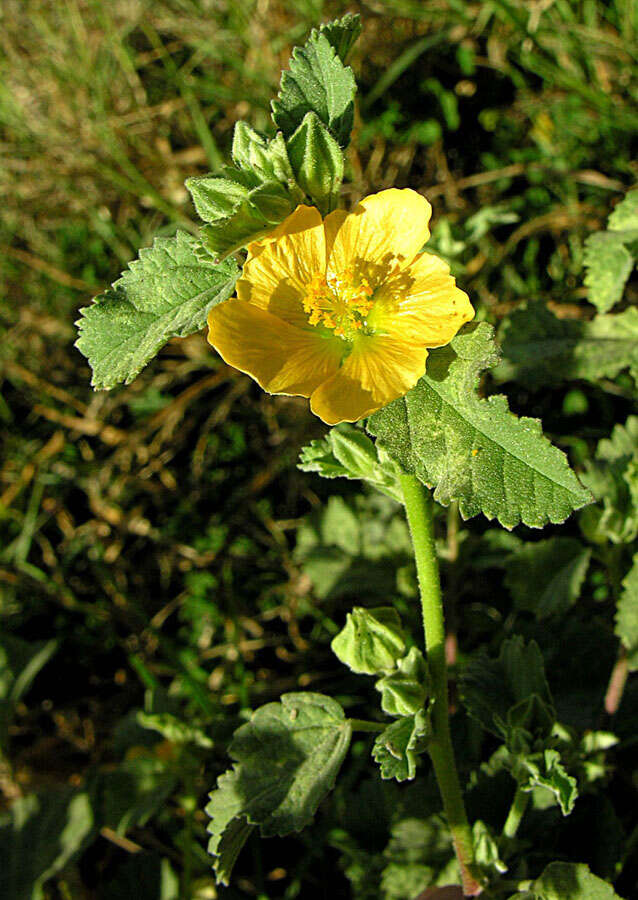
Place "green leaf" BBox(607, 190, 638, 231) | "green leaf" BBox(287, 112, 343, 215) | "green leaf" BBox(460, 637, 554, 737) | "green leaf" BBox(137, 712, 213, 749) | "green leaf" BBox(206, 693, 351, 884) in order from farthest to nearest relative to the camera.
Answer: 1. "green leaf" BBox(137, 712, 213, 749)
2. "green leaf" BBox(607, 190, 638, 231)
3. "green leaf" BBox(460, 637, 554, 737)
4. "green leaf" BBox(206, 693, 351, 884)
5. "green leaf" BBox(287, 112, 343, 215)

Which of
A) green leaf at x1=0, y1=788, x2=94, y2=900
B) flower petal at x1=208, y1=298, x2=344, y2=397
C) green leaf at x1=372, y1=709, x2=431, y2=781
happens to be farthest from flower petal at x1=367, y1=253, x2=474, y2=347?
green leaf at x1=0, y1=788, x2=94, y2=900

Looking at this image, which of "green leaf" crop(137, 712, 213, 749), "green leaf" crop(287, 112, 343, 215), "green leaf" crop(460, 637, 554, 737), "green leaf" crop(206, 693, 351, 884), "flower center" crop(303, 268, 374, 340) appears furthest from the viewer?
"green leaf" crop(137, 712, 213, 749)

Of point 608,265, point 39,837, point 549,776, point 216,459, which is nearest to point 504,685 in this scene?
point 549,776

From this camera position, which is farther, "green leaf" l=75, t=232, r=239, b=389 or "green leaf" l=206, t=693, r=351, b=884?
"green leaf" l=206, t=693, r=351, b=884

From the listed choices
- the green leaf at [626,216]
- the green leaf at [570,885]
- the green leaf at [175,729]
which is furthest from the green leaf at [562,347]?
the green leaf at [175,729]

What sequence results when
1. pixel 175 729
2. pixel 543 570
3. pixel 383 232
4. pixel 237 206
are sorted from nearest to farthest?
pixel 237 206 < pixel 383 232 < pixel 543 570 < pixel 175 729

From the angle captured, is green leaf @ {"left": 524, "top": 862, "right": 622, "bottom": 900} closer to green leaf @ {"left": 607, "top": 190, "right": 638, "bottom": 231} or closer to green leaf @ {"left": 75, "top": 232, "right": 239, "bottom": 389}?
green leaf @ {"left": 75, "top": 232, "right": 239, "bottom": 389}

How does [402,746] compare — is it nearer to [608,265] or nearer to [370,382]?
[370,382]
